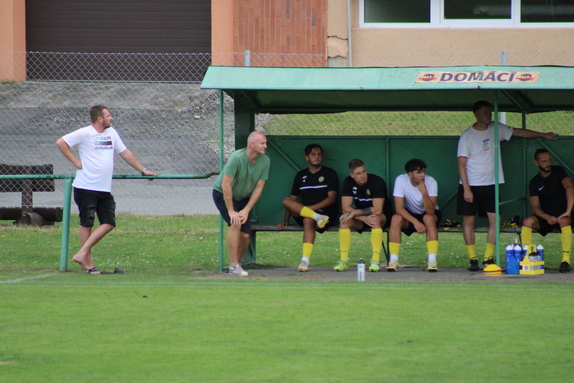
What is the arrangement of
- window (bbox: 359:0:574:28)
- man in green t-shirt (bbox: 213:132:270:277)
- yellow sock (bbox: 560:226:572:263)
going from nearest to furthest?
man in green t-shirt (bbox: 213:132:270:277)
yellow sock (bbox: 560:226:572:263)
window (bbox: 359:0:574:28)

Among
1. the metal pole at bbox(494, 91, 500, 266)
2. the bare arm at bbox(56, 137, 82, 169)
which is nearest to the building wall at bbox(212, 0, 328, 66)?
the metal pole at bbox(494, 91, 500, 266)

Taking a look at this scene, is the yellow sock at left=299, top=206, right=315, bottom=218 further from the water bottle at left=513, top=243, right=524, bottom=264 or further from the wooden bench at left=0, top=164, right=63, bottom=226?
the wooden bench at left=0, top=164, right=63, bottom=226

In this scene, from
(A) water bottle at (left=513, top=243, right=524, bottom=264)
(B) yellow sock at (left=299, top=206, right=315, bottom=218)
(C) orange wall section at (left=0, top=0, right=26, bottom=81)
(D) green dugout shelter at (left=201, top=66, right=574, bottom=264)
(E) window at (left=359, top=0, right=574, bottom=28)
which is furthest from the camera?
(C) orange wall section at (left=0, top=0, right=26, bottom=81)

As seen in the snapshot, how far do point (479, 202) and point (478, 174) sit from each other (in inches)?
12.8

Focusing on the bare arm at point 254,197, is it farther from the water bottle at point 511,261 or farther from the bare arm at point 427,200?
the water bottle at point 511,261

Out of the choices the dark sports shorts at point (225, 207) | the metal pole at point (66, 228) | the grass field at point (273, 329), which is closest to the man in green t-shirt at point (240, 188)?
the dark sports shorts at point (225, 207)

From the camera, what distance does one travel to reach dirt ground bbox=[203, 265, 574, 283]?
28.1ft

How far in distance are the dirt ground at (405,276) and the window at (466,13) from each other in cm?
998

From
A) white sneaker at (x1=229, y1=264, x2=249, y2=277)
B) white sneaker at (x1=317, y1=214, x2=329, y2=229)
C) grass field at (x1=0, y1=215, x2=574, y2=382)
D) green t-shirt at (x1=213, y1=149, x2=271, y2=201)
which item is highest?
green t-shirt at (x1=213, y1=149, x2=271, y2=201)

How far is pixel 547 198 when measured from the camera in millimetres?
9516

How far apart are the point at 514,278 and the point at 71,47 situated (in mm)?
15330

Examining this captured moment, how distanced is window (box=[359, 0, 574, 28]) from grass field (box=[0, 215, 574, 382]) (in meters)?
10.6

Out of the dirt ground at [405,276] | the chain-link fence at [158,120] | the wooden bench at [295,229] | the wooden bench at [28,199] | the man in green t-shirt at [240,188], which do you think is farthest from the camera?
the chain-link fence at [158,120]

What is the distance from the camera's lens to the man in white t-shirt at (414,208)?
9.39 m
